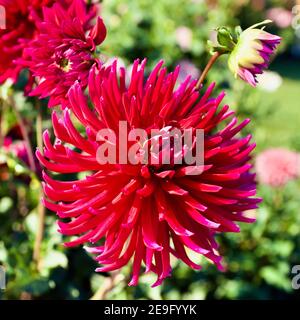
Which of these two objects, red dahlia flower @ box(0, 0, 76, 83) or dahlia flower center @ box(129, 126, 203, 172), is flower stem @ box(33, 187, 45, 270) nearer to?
red dahlia flower @ box(0, 0, 76, 83)

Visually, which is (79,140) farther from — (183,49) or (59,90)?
(183,49)

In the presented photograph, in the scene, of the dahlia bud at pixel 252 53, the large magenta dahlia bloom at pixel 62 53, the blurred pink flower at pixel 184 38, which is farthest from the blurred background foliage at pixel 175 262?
the dahlia bud at pixel 252 53

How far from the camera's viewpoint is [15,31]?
943mm

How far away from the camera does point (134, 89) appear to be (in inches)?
30.3

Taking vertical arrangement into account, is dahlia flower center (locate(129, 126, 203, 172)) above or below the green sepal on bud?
below

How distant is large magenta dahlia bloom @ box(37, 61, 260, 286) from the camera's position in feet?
2.48

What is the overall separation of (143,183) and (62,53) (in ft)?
0.71

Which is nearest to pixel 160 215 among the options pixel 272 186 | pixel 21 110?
pixel 21 110

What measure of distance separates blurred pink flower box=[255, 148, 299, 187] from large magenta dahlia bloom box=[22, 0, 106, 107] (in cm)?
128

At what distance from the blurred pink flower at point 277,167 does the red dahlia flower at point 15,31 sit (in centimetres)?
121

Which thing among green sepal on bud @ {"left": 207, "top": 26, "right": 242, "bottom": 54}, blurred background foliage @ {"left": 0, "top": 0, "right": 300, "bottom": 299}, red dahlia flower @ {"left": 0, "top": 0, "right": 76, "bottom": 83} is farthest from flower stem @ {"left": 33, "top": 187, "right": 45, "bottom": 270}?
green sepal on bud @ {"left": 207, "top": 26, "right": 242, "bottom": 54}

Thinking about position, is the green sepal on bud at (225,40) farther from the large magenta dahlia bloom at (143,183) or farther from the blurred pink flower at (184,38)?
the blurred pink flower at (184,38)

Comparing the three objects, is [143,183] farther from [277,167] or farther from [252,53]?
[277,167]

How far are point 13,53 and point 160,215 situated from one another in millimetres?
382
